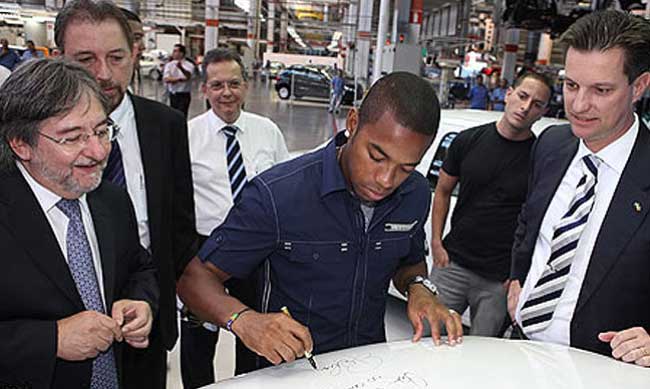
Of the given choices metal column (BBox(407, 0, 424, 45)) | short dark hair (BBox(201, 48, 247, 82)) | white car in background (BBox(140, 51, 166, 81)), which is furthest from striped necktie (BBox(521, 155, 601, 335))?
white car in background (BBox(140, 51, 166, 81))

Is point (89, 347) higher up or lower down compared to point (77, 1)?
lower down

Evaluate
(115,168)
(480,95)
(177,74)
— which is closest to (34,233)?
(115,168)

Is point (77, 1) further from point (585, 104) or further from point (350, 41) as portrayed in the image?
point (350, 41)

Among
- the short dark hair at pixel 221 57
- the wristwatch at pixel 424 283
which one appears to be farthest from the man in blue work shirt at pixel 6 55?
the wristwatch at pixel 424 283

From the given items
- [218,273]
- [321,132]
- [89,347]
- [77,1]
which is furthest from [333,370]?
[321,132]

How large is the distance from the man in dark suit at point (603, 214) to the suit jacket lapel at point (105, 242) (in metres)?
1.20

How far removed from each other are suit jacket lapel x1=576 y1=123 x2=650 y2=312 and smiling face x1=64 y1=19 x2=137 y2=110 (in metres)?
1.43

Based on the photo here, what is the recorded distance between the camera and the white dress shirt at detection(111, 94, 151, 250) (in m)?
1.82

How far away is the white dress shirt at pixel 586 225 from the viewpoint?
5.42 feet

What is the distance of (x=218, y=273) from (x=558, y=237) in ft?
3.25

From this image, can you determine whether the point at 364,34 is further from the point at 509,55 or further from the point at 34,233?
the point at 34,233

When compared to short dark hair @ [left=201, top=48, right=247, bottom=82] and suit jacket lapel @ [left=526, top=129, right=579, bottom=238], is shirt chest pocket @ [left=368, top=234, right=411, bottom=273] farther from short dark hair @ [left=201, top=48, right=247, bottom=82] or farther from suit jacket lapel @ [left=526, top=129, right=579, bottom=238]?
short dark hair @ [left=201, top=48, right=247, bottom=82]

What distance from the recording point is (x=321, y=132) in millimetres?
11031

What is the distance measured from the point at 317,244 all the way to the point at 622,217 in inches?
32.8
